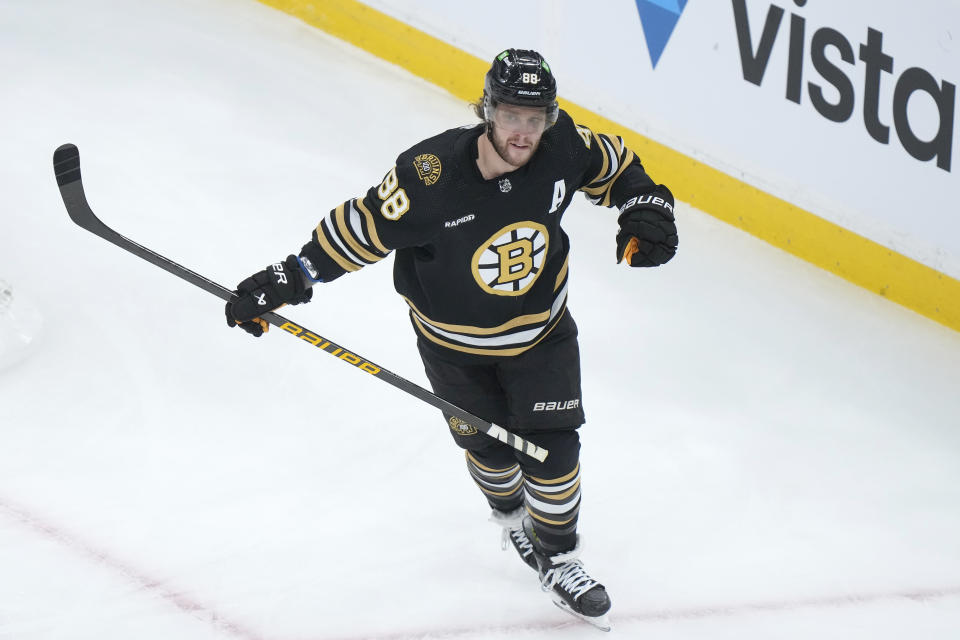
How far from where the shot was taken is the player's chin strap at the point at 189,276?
2381mm

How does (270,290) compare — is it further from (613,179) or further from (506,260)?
(613,179)

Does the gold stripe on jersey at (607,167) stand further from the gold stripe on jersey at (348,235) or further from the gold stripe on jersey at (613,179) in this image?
the gold stripe on jersey at (348,235)

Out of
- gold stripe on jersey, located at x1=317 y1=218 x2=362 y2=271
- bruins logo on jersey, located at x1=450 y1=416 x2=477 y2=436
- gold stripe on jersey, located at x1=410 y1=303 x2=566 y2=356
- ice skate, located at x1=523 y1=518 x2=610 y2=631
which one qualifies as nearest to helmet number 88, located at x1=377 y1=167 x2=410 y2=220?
gold stripe on jersey, located at x1=317 y1=218 x2=362 y2=271

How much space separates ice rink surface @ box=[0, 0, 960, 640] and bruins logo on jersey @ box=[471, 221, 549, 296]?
900 millimetres

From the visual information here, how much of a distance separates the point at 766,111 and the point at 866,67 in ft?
1.40

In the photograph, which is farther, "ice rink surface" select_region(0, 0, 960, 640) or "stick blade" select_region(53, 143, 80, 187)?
"ice rink surface" select_region(0, 0, 960, 640)

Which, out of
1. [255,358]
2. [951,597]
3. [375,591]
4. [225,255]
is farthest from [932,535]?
[225,255]

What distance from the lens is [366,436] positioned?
3279mm

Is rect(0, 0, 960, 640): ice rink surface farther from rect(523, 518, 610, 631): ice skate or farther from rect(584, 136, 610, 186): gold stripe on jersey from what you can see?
rect(584, 136, 610, 186): gold stripe on jersey

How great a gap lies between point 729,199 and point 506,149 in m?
2.36

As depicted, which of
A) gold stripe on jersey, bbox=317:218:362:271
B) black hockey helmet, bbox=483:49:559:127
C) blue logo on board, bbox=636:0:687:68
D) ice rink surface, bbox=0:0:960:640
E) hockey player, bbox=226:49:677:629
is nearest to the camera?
black hockey helmet, bbox=483:49:559:127

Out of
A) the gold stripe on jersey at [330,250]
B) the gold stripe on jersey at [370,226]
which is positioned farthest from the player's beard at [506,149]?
the gold stripe on jersey at [330,250]

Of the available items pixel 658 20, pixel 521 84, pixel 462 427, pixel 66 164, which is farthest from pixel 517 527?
pixel 658 20

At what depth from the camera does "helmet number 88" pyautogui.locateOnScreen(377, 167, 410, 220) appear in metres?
2.23
